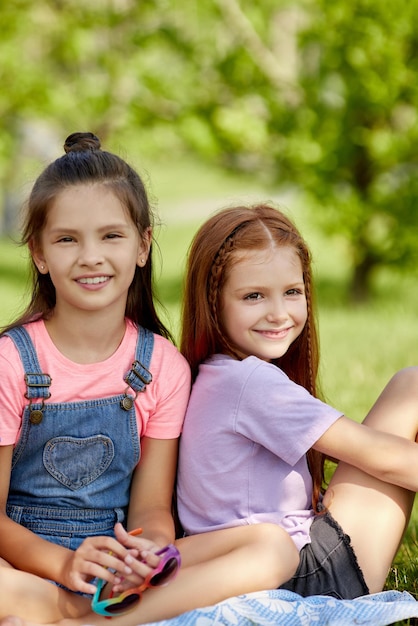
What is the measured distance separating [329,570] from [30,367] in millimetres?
962

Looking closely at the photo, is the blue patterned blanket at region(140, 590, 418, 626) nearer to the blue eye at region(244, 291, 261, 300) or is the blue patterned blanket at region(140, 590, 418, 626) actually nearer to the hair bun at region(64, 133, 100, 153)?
the blue eye at region(244, 291, 261, 300)

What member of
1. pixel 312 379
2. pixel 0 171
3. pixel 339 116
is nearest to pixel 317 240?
pixel 0 171

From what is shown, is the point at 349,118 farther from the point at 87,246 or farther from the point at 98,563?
the point at 98,563

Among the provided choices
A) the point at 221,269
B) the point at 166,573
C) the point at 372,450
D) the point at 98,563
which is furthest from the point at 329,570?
the point at 221,269

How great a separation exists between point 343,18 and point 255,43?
1.36 meters

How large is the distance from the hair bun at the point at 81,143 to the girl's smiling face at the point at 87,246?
0.61ft

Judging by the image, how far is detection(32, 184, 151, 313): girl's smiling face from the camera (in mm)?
2672

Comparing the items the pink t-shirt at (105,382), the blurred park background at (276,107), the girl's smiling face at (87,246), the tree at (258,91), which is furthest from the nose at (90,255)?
the tree at (258,91)

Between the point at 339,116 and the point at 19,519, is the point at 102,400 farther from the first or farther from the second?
the point at 339,116

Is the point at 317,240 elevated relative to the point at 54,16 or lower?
lower

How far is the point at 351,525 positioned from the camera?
8.79ft

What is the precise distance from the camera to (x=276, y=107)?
884 centimetres

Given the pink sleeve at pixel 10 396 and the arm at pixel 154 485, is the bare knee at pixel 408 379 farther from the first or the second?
the pink sleeve at pixel 10 396

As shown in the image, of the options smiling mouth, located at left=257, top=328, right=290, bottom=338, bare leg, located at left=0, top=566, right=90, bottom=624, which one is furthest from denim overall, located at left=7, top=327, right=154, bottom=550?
smiling mouth, located at left=257, top=328, right=290, bottom=338
